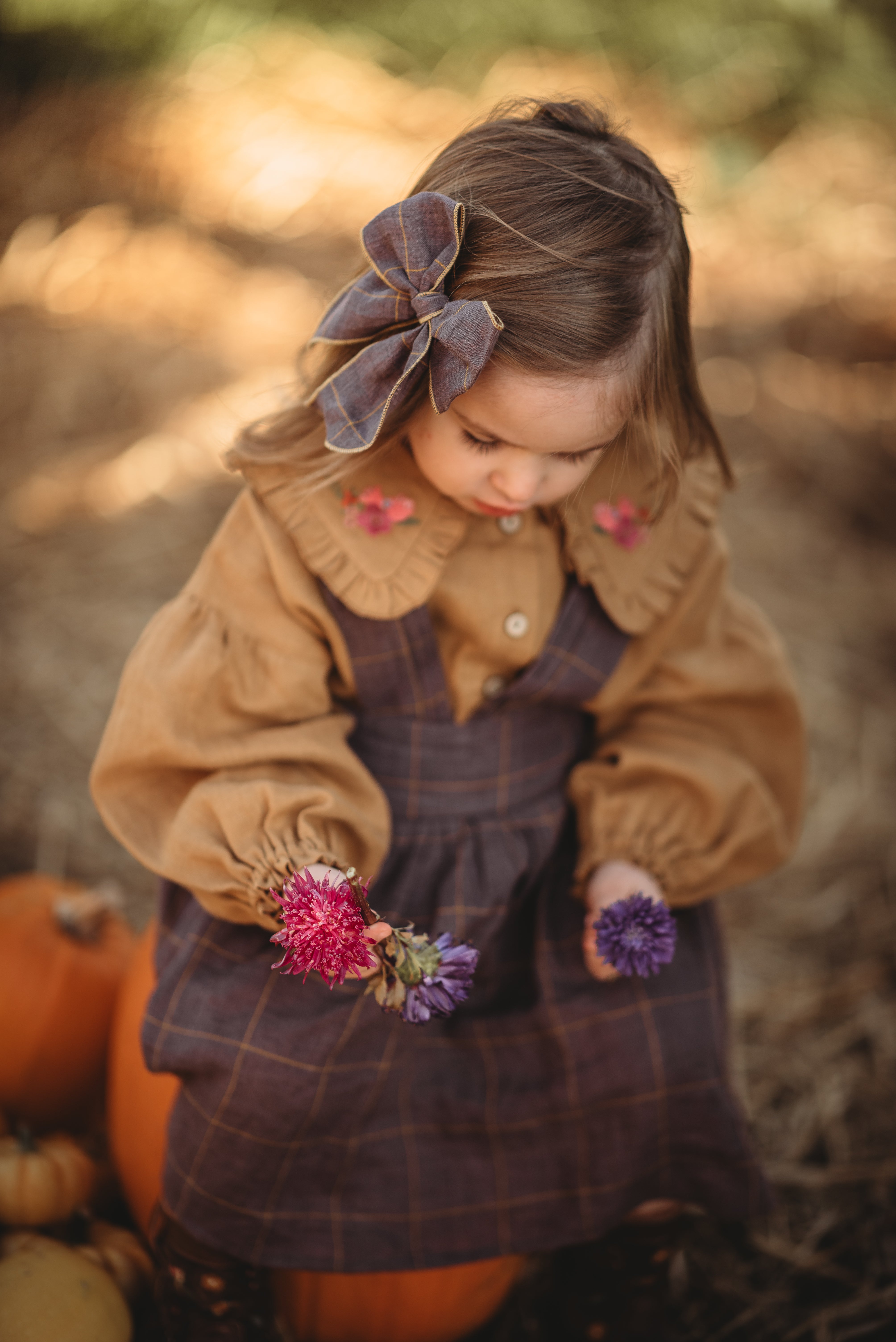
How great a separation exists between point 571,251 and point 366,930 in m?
0.86

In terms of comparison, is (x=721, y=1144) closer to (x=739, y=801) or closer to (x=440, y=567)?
(x=739, y=801)

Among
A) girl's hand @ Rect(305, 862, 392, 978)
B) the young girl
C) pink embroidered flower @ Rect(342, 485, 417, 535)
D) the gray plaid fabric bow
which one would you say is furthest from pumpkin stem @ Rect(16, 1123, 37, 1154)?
the gray plaid fabric bow

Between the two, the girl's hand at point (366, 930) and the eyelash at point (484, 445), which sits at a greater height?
the eyelash at point (484, 445)

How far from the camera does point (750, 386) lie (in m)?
4.42

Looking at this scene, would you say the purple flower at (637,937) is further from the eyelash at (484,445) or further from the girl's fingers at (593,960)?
the eyelash at (484,445)

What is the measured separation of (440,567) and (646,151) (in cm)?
66

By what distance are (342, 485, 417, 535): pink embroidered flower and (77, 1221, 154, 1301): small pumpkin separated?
47.6 inches

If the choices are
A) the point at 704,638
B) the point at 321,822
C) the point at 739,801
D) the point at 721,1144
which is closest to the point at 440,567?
the point at 321,822

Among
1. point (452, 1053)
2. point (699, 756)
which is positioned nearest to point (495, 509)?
point (699, 756)

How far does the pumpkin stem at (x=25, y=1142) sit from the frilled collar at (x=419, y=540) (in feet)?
3.41

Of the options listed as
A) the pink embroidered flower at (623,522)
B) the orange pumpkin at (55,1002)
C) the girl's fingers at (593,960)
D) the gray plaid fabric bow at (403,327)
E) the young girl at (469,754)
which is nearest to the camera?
the gray plaid fabric bow at (403,327)

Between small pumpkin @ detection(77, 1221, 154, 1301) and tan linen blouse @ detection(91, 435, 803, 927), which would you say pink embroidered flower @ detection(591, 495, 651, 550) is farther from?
small pumpkin @ detection(77, 1221, 154, 1301)

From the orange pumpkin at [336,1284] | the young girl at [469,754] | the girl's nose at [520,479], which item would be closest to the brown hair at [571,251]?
the young girl at [469,754]

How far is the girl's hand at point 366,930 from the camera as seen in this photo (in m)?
1.13
